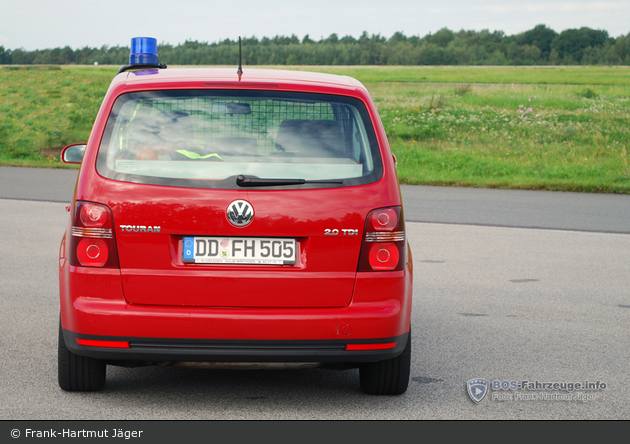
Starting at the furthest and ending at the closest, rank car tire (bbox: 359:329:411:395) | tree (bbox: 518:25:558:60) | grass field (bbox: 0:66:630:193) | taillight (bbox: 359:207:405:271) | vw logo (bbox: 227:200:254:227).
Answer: tree (bbox: 518:25:558:60)
grass field (bbox: 0:66:630:193)
car tire (bbox: 359:329:411:395)
taillight (bbox: 359:207:405:271)
vw logo (bbox: 227:200:254:227)

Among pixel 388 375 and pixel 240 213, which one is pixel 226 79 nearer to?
pixel 240 213

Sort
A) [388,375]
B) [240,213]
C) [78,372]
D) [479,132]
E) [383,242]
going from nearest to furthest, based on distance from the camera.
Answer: [240,213] → [383,242] → [78,372] → [388,375] → [479,132]

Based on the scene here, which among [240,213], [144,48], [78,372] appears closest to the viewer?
[240,213]

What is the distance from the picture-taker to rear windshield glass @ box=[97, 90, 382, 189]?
12.6 ft

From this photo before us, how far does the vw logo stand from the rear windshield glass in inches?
8.1

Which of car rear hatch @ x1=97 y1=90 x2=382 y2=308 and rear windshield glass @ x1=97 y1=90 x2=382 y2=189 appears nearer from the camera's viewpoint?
car rear hatch @ x1=97 y1=90 x2=382 y2=308

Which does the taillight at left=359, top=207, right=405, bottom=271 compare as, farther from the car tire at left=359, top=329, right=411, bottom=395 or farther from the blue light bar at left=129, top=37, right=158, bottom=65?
the blue light bar at left=129, top=37, right=158, bottom=65

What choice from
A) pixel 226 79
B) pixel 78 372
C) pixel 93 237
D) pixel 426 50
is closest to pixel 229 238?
pixel 93 237

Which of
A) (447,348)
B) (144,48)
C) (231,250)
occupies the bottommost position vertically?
(447,348)

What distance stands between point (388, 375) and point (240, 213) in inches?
51.5

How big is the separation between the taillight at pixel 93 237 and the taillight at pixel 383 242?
3.95ft

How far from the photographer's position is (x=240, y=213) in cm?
372

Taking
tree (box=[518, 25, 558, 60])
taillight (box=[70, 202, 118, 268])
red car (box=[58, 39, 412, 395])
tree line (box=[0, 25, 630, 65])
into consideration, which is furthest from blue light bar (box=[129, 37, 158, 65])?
tree (box=[518, 25, 558, 60])

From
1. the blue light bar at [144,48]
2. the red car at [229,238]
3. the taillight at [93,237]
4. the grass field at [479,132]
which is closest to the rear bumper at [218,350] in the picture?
the red car at [229,238]
